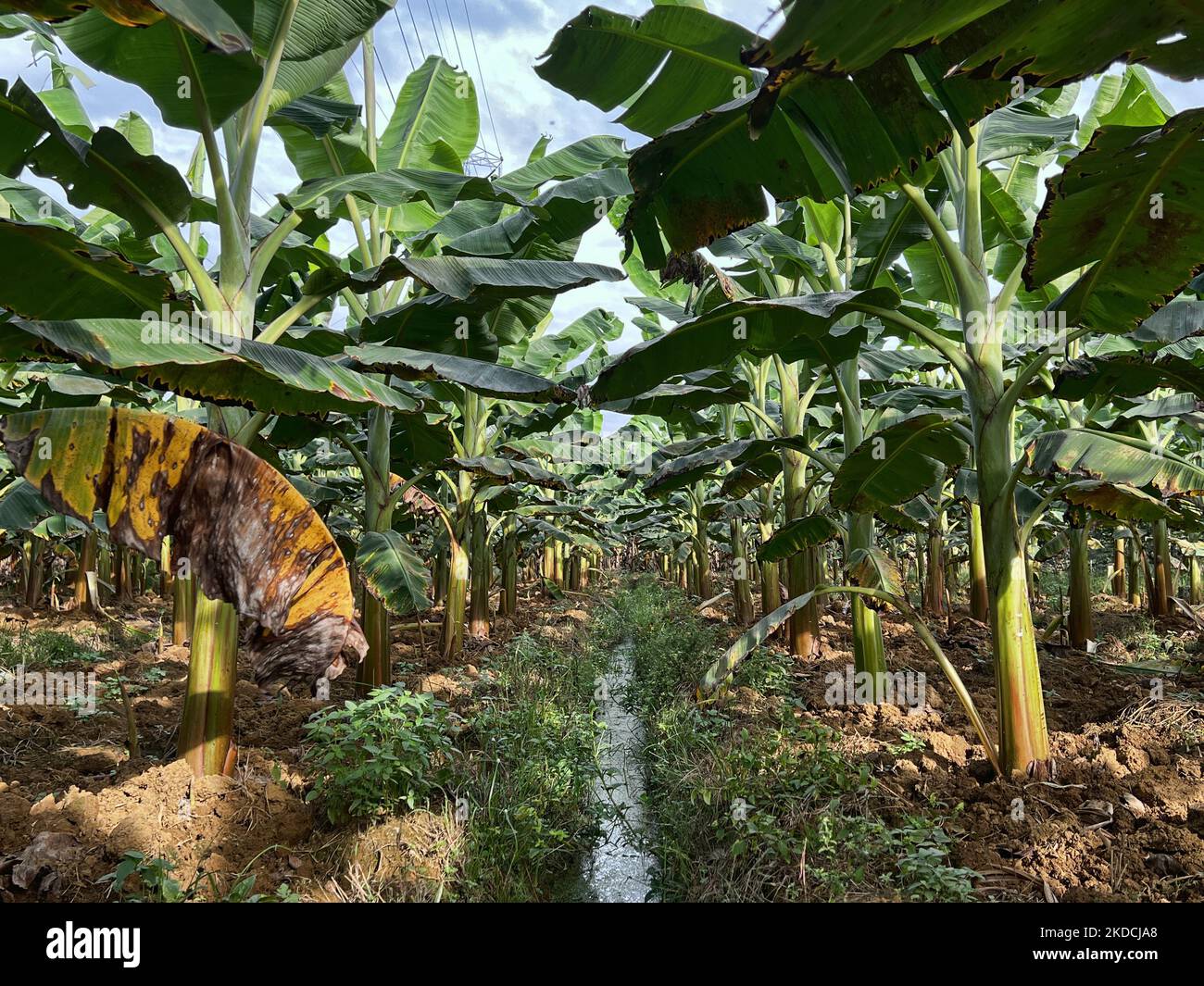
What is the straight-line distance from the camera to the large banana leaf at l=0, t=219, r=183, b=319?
306cm

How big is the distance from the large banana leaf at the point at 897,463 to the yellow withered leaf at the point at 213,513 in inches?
127

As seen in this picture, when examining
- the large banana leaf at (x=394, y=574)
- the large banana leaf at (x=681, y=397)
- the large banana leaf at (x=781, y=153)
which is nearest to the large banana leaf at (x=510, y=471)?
the large banana leaf at (x=394, y=574)

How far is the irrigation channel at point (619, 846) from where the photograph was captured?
14.6 ft

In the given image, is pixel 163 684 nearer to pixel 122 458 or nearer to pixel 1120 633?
pixel 122 458

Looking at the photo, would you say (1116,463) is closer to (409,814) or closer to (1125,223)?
(1125,223)

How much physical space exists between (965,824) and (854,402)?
3.39 m

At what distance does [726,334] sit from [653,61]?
4.51 feet

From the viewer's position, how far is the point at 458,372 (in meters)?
3.79

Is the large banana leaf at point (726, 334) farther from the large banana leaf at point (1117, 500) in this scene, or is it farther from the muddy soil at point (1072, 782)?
the muddy soil at point (1072, 782)

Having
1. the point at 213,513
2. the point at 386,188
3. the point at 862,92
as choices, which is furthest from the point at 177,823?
the point at 862,92

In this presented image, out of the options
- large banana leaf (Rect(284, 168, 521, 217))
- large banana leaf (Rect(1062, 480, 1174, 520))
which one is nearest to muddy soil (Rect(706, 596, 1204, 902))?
large banana leaf (Rect(1062, 480, 1174, 520))

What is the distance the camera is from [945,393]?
5.73 m

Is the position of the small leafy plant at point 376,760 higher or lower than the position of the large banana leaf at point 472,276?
lower
